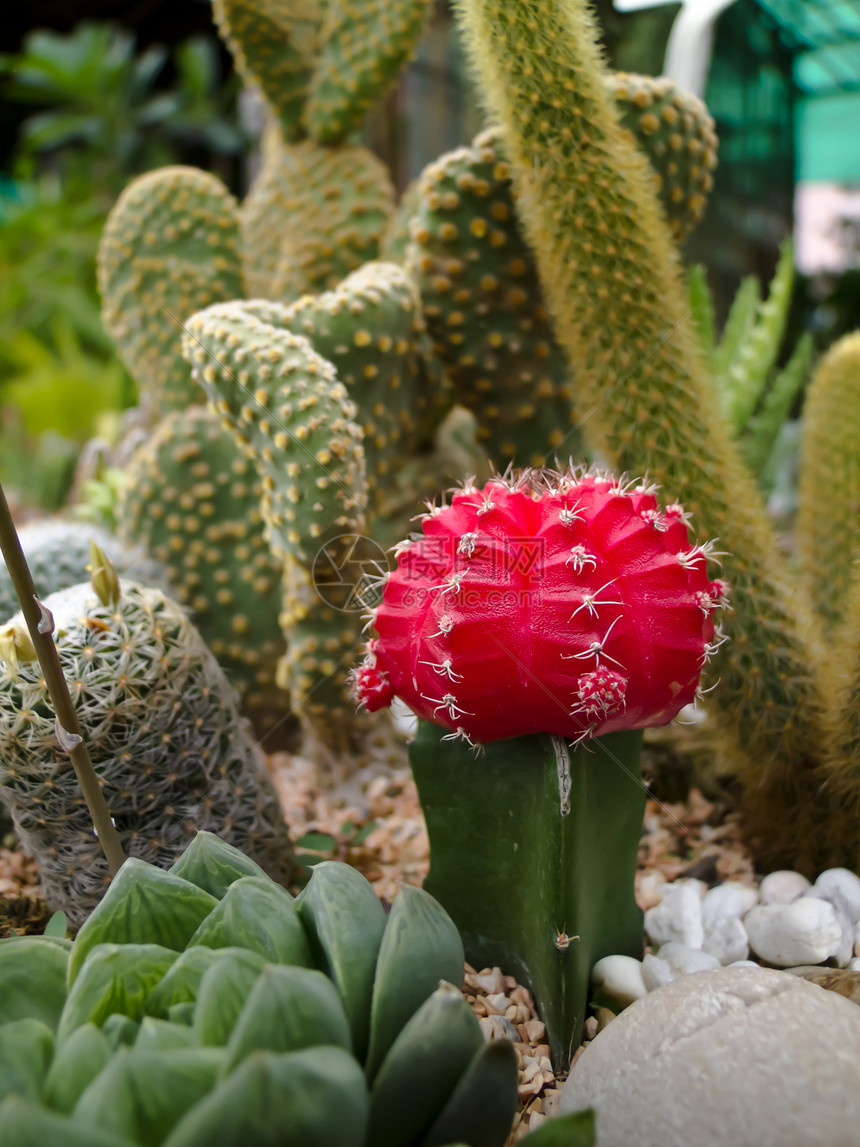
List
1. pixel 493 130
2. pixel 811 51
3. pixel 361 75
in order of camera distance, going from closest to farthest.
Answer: pixel 493 130 < pixel 361 75 < pixel 811 51

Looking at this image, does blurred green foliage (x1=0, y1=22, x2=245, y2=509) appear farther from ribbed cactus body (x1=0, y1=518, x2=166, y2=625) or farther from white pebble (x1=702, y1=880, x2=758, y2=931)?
white pebble (x1=702, y1=880, x2=758, y2=931)

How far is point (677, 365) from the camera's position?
3.88ft

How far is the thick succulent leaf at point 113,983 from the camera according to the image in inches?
24.8

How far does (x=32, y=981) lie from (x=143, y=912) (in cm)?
9

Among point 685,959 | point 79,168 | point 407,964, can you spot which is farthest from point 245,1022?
point 79,168

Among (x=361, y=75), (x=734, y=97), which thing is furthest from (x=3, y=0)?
(x=361, y=75)

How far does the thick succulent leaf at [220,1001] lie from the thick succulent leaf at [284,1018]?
26 mm

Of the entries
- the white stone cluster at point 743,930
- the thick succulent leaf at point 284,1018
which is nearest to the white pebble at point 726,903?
the white stone cluster at point 743,930

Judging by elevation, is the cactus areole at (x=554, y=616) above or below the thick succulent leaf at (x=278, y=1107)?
above

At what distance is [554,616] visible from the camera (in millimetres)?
811

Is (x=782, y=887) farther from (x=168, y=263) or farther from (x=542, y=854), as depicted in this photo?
(x=168, y=263)

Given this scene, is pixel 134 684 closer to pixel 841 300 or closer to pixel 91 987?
pixel 91 987

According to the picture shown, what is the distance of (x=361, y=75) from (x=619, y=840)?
144 cm

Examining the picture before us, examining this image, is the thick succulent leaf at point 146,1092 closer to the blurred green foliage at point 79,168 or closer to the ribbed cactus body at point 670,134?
the ribbed cactus body at point 670,134
